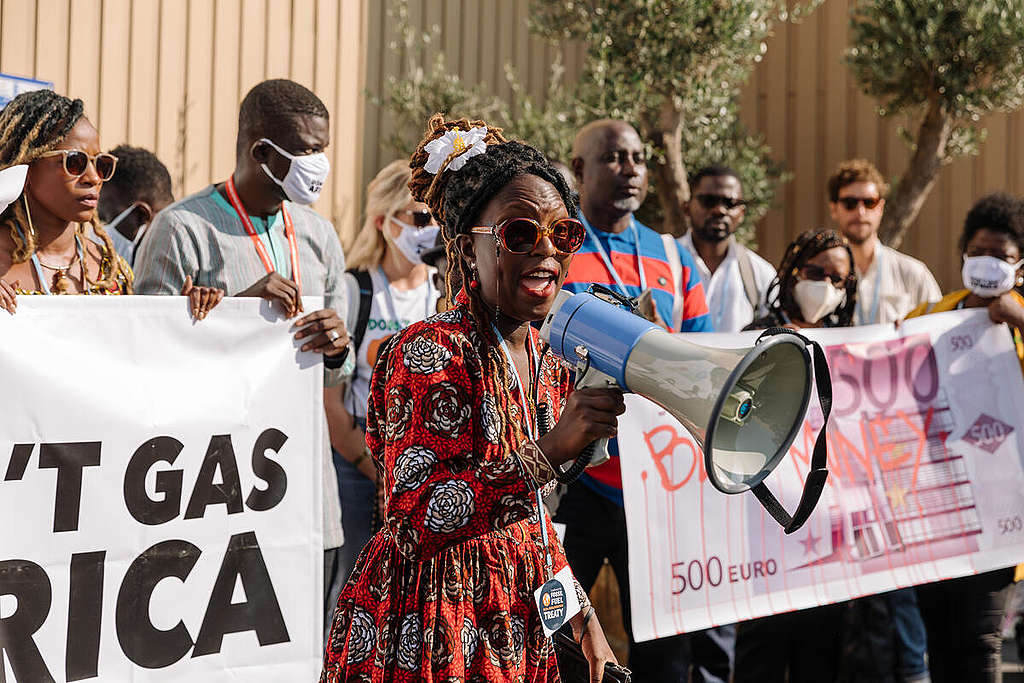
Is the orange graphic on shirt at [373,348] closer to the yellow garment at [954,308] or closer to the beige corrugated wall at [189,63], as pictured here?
the yellow garment at [954,308]

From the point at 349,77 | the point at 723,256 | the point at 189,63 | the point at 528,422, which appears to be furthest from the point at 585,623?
the point at 349,77

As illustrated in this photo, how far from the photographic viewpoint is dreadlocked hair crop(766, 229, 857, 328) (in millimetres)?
4566

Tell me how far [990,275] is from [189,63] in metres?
4.56

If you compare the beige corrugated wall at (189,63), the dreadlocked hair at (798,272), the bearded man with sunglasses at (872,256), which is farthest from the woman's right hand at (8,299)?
the bearded man with sunglasses at (872,256)

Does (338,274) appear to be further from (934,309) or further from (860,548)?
(934,309)

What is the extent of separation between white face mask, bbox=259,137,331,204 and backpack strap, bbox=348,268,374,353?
2.68 feet

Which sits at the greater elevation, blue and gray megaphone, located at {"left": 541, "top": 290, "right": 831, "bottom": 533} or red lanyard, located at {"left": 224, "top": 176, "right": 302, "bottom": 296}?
red lanyard, located at {"left": 224, "top": 176, "right": 302, "bottom": 296}

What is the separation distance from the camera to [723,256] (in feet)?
17.8

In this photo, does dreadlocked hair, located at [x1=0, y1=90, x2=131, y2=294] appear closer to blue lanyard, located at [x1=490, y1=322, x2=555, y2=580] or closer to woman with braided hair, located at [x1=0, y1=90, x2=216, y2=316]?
woman with braided hair, located at [x1=0, y1=90, x2=216, y2=316]

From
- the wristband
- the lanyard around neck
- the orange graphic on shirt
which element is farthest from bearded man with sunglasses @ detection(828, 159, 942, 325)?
the wristband

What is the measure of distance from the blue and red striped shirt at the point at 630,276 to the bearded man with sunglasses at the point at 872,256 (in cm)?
176

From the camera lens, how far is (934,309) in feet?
15.9

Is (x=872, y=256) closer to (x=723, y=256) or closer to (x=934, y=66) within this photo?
(x=723, y=256)

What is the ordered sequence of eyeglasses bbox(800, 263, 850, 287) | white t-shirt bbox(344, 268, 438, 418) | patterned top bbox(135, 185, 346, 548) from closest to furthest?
patterned top bbox(135, 185, 346, 548), white t-shirt bbox(344, 268, 438, 418), eyeglasses bbox(800, 263, 850, 287)
